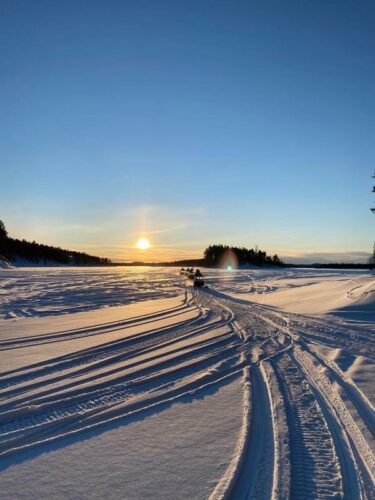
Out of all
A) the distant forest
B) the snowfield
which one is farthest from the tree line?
the snowfield

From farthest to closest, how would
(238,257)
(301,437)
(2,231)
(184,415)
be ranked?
(238,257)
(2,231)
(184,415)
(301,437)

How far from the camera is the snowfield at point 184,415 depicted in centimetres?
334

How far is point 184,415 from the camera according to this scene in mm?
4766

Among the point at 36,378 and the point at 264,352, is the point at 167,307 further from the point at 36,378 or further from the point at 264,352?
the point at 36,378

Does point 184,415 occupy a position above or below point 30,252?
below

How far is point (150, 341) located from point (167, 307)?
22.6 feet

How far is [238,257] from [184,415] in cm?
10366

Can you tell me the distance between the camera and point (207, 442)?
4.07 m

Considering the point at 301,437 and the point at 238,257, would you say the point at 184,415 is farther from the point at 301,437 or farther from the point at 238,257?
the point at 238,257

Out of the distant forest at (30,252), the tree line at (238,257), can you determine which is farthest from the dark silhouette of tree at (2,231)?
the tree line at (238,257)

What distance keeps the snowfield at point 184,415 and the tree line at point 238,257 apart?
319ft

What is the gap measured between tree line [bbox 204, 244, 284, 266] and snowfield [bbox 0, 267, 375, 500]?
319ft

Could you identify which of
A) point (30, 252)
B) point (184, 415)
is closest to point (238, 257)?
point (30, 252)

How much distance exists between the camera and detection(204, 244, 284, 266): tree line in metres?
107
